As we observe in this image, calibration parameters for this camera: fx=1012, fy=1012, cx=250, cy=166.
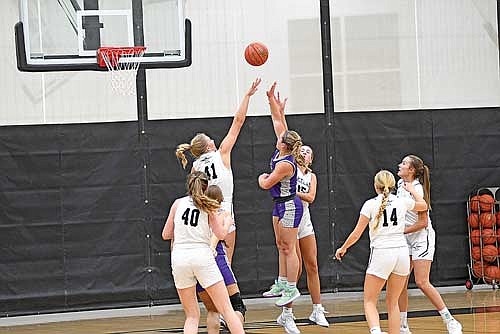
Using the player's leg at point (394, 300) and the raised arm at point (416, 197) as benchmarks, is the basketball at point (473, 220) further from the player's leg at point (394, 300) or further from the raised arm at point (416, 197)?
the player's leg at point (394, 300)

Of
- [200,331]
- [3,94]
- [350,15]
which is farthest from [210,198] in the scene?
[350,15]

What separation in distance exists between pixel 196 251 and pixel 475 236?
754 cm

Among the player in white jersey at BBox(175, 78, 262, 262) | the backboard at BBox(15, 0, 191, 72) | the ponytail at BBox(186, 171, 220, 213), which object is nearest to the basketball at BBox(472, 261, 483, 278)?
the backboard at BBox(15, 0, 191, 72)

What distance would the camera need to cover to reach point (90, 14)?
1159 cm

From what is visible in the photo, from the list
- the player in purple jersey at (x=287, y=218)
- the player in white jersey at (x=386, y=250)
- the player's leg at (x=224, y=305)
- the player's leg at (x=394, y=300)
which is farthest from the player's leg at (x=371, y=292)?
the player in purple jersey at (x=287, y=218)

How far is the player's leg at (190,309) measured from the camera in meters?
7.97

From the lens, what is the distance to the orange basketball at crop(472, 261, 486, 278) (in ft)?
47.8

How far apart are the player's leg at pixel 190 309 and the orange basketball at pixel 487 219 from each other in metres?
7.33

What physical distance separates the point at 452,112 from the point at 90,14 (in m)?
5.95

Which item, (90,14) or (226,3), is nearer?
(90,14)

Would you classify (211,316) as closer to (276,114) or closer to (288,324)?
(288,324)

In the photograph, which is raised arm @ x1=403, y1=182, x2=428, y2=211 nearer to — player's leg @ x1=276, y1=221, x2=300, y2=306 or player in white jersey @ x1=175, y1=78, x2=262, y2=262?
player's leg @ x1=276, y1=221, x2=300, y2=306

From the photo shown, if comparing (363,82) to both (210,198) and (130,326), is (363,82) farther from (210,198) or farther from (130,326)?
(210,198)

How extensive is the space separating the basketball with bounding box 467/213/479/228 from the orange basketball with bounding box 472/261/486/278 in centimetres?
55
